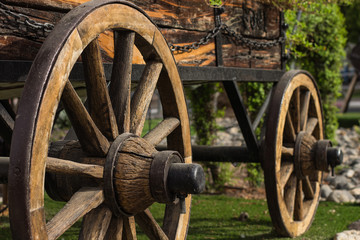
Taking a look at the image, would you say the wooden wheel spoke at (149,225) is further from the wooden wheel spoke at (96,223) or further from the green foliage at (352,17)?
the green foliage at (352,17)

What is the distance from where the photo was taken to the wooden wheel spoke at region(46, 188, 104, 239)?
1.96 meters

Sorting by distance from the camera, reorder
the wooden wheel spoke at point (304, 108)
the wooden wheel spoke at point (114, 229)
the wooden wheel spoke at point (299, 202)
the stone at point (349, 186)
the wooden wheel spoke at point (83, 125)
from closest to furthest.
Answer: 1. the wooden wheel spoke at point (83, 125)
2. the wooden wheel spoke at point (114, 229)
3. the wooden wheel spoke at point (299, 202)
4. the wooden wheel spoke at point (304, 108)
5. the stone at point (349, 186)

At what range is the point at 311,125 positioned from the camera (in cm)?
476

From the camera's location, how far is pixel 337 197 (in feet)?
20.7

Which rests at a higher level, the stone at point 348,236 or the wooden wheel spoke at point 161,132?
the wooden wheel spoke at point 161,132

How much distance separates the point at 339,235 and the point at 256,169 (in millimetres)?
3024

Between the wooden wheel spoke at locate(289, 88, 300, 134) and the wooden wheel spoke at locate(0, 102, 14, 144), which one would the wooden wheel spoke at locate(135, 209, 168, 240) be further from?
the wooden wheel spoke at locate(289, 88, 300, 134)

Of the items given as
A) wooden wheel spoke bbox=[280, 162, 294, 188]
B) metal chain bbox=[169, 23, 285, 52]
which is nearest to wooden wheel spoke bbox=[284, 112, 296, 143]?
wooden wheel spoke bbox=[280, 162, 294, 188]

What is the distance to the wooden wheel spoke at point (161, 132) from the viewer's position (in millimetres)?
2766

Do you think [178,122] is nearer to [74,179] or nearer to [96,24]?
[74,179]

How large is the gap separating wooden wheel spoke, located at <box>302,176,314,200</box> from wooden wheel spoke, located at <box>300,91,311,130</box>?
0.47 metres

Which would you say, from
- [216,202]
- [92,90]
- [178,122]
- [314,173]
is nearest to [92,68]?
[92,90]

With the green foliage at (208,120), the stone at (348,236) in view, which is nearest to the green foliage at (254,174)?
the green foliage at (208,120)

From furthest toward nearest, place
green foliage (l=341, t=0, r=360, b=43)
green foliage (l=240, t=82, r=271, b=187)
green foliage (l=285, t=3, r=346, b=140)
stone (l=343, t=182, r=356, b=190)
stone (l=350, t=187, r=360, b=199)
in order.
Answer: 1. green foliage (l=341, t=0, r=360, b=43)
2. green foliage (l=285, t=3, r=346, b=140)
3. stone (l=343, t=182, r=356, b=190)
4. green foliage (l=240, t=82, r=271, b=187)
5. stone (l=350, t=187, r=360, b=199)
